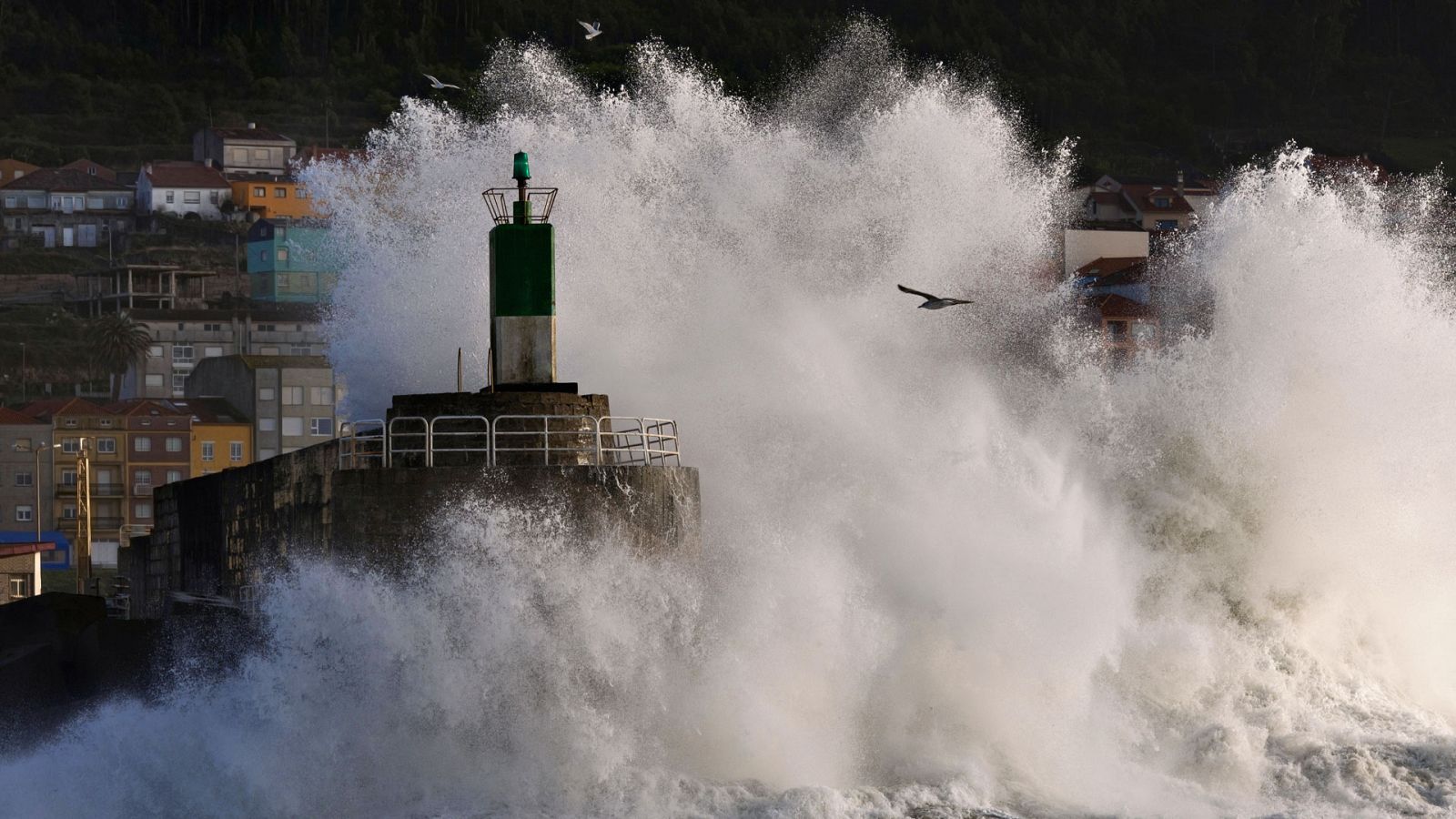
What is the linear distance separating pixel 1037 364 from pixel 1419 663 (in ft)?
28.9

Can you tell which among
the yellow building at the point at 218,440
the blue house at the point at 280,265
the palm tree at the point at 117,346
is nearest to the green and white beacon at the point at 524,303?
the yellow building at the point at 218,440

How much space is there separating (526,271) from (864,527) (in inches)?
158

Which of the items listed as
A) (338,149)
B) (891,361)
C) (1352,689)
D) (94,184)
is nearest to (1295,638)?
(1352,689)

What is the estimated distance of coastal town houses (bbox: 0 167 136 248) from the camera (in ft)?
380

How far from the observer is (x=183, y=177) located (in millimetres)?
119000

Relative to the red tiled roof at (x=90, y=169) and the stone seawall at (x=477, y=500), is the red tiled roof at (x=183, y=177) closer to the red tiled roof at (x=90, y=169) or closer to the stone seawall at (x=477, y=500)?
the red tiled roof at (x=90, y=169)

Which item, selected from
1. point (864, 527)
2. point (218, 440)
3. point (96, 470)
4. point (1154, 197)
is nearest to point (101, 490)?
point (96, 470)

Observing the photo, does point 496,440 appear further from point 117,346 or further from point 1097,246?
point 117,346

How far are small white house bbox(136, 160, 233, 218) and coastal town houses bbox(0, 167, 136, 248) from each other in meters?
1.05

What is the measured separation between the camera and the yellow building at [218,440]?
251ft

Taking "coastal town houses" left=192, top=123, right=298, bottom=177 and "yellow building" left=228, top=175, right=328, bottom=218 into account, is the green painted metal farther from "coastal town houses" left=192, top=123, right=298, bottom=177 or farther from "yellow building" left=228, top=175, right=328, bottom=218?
"coastal town houses" left=192, top=123, right=298, bottom=177

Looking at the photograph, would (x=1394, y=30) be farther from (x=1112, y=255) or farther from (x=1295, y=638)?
(x=1295, y=638)

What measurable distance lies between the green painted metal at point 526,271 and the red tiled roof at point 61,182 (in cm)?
10021

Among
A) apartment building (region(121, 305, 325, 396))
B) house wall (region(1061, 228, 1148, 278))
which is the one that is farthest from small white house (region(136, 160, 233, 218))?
house wall (region(1061, 228, 1148, 278))
